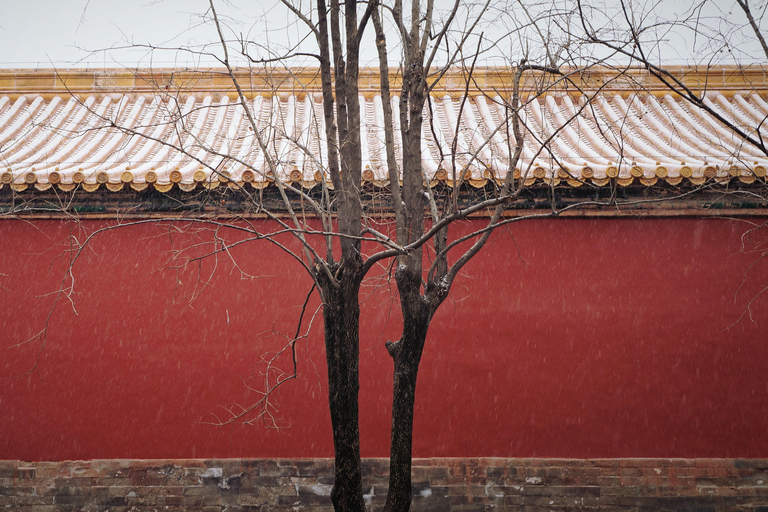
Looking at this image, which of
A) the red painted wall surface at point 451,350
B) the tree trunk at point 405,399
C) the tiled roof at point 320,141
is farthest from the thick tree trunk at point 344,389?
the red painted wall surface at point 451,350

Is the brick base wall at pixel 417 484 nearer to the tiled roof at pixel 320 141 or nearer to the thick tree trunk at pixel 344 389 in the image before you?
the thick tree trunk at pixel 344 389

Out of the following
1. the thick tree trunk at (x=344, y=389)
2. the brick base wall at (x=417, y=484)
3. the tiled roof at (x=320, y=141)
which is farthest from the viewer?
the brick base wall at (x=417, y=484)

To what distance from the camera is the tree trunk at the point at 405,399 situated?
233cm

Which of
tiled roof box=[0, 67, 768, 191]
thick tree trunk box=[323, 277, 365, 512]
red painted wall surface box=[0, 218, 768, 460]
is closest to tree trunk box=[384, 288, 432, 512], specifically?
thick tree trunk box=[323, 277, 365, 512]

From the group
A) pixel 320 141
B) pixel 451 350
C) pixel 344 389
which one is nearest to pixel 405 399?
pixel 344 389

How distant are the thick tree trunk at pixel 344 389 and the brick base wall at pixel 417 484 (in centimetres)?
188

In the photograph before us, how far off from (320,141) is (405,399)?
2470 mm

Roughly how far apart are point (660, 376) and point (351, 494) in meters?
2.94

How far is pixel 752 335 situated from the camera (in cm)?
429

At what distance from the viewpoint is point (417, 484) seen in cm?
409

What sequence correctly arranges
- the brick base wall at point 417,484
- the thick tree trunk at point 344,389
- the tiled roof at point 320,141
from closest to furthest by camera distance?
the thick tree trunk at point 344,389 < the tiled roof at point 320,141 < the brick base wall at point 417,484

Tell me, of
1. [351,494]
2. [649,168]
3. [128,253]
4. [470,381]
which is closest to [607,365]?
[470,381]

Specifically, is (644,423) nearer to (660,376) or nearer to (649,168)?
(660,376)

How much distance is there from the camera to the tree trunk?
233 cm
